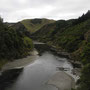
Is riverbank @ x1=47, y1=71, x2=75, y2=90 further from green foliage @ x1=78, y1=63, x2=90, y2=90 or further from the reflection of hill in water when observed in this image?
green foliage @ x1=78, y1=63, x2=90, y2=90

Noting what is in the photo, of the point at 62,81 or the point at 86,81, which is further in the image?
the point at 62,81

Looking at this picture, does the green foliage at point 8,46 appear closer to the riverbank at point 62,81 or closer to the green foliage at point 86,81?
the riverbank at point 62,81

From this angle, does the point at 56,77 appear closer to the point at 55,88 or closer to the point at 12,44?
the point at 55,88

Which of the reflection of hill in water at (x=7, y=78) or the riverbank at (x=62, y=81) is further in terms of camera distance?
the reflection of hill in water at (x=7, y=78)

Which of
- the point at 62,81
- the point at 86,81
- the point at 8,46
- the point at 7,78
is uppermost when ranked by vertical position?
the point at 86,81

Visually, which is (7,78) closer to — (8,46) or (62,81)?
(62,81)

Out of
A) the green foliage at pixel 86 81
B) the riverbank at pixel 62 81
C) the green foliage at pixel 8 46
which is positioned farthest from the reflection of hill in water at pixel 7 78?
the green foliage at pixel 86 81

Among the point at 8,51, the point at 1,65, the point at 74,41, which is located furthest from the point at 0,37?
the point at 74,41

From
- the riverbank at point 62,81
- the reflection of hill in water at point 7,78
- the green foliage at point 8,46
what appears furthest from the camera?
the green foliage at point 8,46

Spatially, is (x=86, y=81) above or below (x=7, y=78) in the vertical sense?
above

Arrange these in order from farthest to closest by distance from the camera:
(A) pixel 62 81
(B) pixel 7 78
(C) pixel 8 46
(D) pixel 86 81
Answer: (C) pixel 8 46
(B) pixel 7 78
(A) pixel 62 81
(D) pixel 86 81

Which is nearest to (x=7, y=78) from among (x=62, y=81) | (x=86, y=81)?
(x=62, y=81)

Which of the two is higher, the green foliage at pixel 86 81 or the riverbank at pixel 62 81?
the green foliage at pixel 86 81

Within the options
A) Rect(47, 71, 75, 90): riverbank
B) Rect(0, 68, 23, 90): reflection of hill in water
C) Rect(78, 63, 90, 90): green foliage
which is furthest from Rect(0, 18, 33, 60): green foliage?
Rect(78, 63, 90, 90): green foliage
